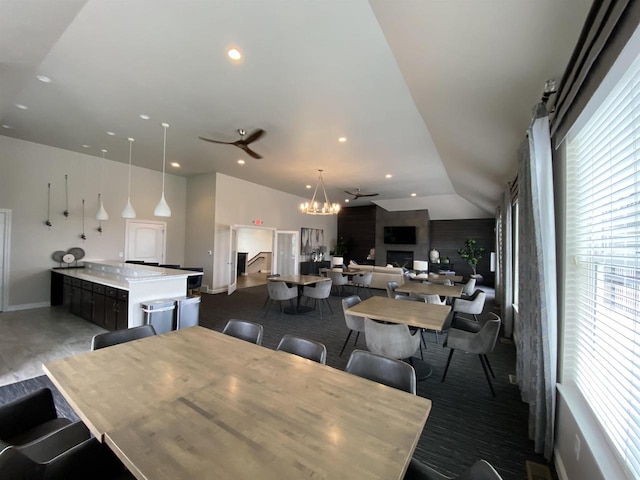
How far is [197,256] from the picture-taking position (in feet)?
26.9

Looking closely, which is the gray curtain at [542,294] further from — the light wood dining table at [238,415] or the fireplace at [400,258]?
the fireplace at [400,258]

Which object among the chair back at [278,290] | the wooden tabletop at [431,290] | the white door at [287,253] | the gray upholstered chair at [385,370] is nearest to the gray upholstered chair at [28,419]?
the gray upholstered chair at [385,370]

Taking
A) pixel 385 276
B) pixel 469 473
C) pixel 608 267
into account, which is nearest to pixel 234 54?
pixel 608 267

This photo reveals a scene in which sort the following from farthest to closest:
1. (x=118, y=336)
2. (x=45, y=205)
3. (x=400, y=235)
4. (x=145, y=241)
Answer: (x=400, y=235)
(x=145, y=241)
(x=45, y=205)
(x=118, y=336)

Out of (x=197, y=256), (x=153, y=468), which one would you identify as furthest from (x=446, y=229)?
(x=153, y=468)

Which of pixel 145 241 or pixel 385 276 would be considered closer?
pixel 145 241

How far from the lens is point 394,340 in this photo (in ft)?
8.91

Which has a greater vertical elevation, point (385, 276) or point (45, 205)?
point (45, 205)

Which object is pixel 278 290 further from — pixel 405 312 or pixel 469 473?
pixel 469 473

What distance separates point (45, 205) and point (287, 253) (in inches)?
278

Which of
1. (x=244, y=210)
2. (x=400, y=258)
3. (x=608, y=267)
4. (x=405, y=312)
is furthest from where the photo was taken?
(x=400, y=258)

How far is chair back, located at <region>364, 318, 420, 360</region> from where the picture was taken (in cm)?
270

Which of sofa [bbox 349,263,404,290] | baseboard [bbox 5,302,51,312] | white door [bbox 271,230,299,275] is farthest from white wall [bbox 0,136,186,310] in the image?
sofa [bbox 349,263,404,290]

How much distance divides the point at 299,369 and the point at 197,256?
24.6ft
